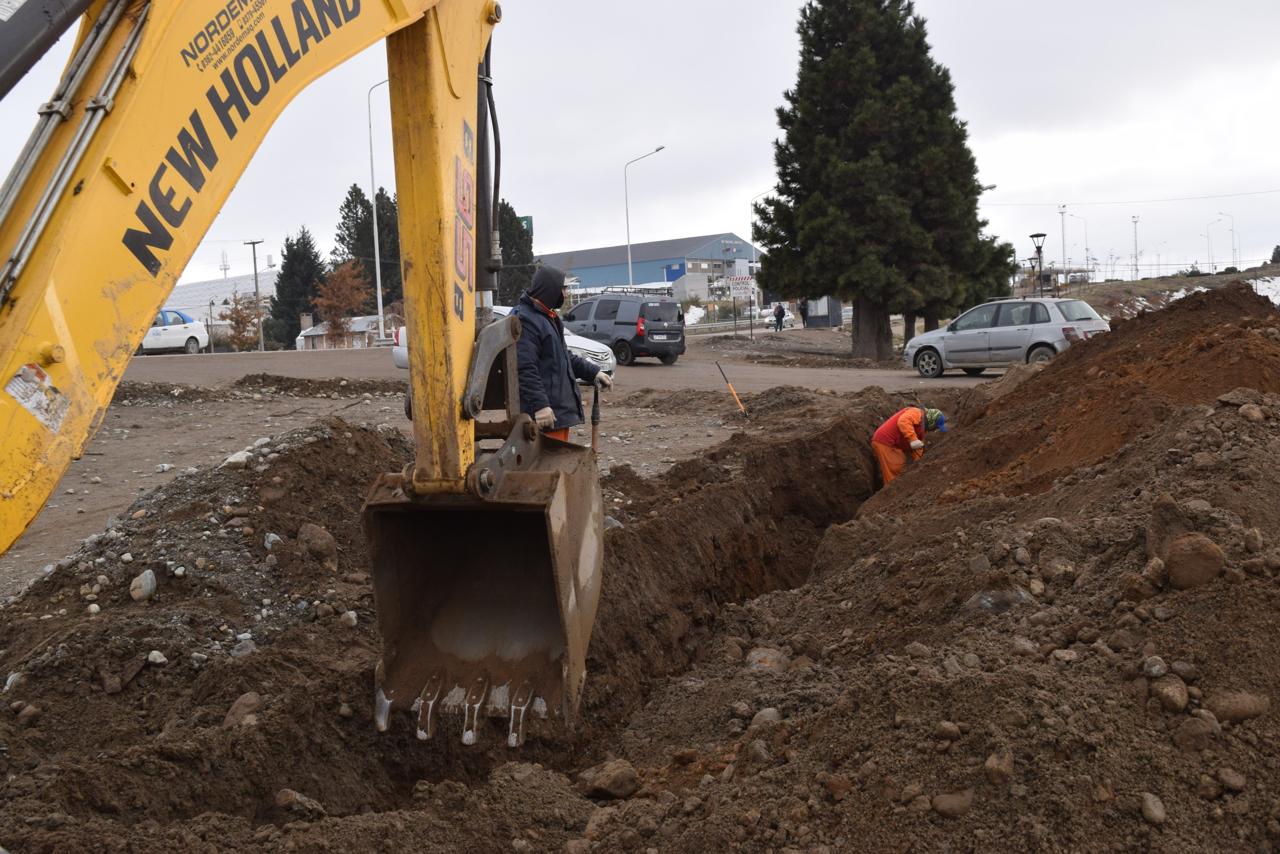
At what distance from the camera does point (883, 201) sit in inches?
990

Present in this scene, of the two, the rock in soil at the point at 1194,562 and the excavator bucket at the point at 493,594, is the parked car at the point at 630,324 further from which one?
the rock in soil at the point at 1194,562

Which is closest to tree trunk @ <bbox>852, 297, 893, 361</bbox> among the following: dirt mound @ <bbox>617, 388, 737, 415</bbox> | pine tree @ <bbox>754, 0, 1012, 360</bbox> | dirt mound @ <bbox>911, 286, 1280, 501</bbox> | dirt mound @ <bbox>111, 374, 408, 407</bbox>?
pine tree @ <bbox>754, 0, 1012, 360</bbox>

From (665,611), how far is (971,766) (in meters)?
3.32

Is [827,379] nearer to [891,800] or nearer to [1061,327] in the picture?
[1061,327]

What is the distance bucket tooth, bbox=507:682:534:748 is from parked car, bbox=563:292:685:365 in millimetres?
19546

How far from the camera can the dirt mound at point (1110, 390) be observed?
7.55 meters

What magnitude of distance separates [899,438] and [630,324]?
13845 millimetres

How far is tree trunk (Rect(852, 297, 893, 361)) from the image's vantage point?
1058 inches

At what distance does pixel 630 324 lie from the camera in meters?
23.5

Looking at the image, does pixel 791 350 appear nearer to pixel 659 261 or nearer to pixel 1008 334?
pixel 1008 334

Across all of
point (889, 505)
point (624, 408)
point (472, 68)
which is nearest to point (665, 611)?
point (889, 505)

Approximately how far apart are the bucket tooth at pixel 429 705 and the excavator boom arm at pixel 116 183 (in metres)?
2.34

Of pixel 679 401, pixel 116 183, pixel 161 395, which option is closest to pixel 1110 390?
pixel 116 183

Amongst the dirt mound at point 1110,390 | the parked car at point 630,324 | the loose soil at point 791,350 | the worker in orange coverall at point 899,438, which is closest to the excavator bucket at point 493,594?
the dirt mound at point 1110,390
